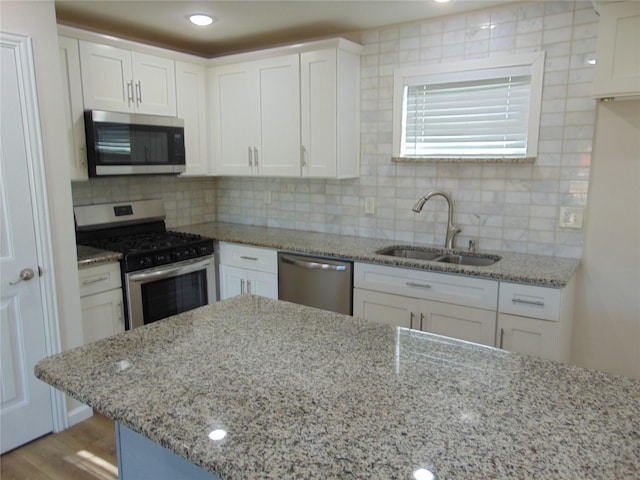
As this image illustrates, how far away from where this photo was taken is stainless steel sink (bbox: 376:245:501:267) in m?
2.83

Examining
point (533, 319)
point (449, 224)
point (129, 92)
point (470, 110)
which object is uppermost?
point (129, 92)

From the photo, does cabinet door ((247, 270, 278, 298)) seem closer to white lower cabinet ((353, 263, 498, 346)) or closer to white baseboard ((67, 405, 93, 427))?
white lower cabinet ((353, 263, 498, 346))

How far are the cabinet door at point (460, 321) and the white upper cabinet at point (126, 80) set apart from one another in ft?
7.60

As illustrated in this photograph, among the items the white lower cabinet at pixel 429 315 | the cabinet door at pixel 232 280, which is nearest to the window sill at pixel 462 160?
the white lower cabinet at pixel 429 315

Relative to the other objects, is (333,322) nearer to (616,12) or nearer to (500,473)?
(500,473)

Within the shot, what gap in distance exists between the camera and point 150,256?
2949 mm

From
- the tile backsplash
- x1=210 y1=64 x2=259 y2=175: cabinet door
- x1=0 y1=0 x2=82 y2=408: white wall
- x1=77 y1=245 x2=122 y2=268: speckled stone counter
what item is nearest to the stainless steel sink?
the tile backsplash

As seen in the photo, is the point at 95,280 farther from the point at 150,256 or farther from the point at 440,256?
the point at 440,256

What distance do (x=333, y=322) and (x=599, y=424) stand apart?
33.4 inches

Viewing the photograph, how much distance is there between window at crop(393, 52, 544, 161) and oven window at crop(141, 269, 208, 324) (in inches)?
66.4

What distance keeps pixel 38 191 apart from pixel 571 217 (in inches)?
112

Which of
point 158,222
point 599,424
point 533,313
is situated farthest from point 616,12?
point 158,222

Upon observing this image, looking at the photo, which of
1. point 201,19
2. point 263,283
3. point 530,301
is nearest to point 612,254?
point 530,301

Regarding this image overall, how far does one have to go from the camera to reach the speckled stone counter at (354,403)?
859 millimetres
